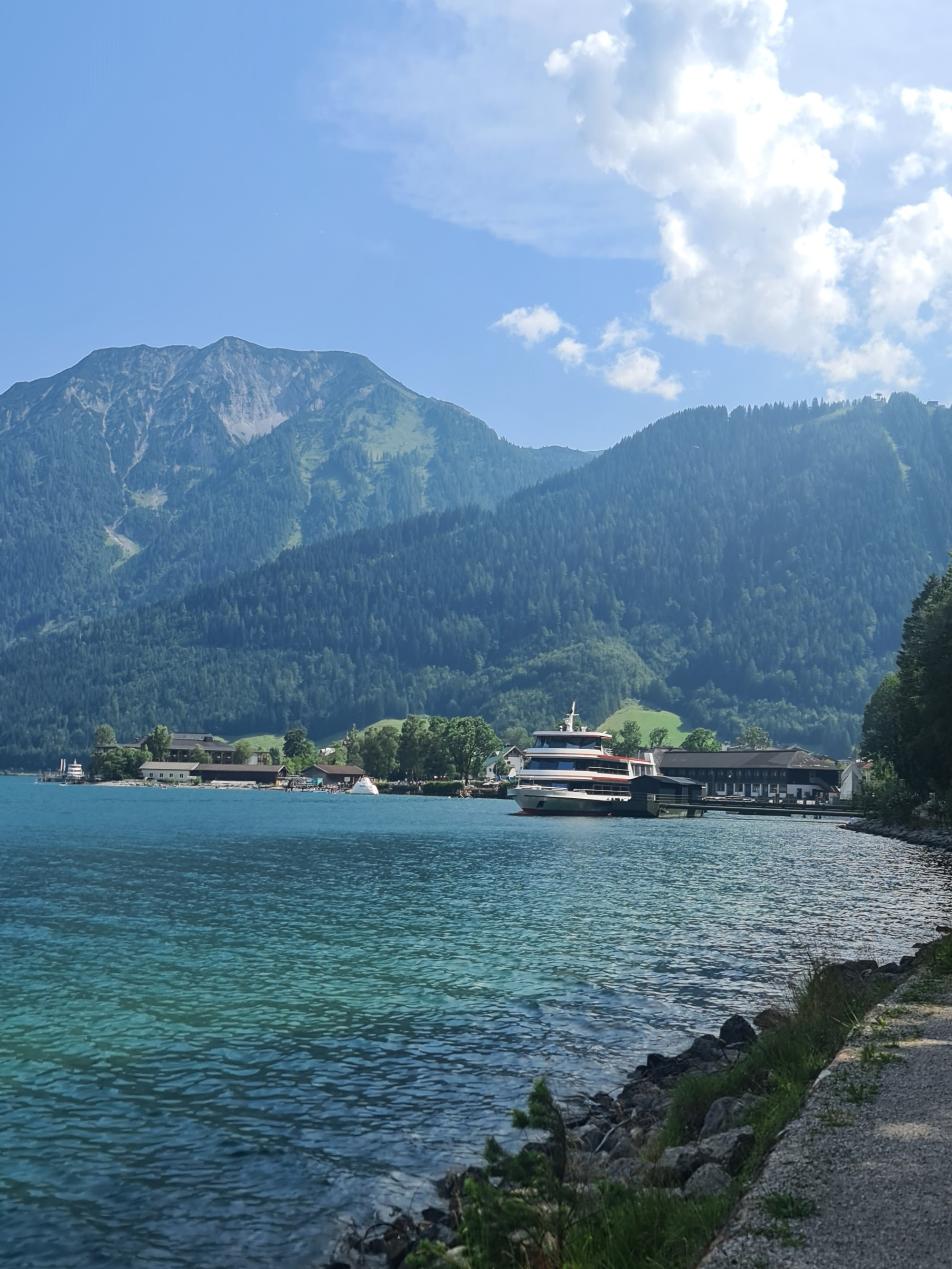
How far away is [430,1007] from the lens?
22.2 meters

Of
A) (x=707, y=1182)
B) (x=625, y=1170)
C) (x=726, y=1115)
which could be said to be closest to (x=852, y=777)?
(x=726, y=1115)

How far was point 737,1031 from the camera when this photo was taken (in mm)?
18469

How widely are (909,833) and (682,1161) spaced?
7658 centimetres

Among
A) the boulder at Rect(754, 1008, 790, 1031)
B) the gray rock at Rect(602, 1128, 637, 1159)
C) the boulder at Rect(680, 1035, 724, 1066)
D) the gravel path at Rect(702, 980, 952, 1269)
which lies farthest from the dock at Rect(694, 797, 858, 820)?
the gravel path at Rect(702, 980, 952, 1269)

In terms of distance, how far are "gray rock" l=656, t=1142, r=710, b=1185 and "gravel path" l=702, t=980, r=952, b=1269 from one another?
3.83 feet

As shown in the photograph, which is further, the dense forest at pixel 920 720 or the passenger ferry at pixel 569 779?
the passenger ferry at pixel 569 779

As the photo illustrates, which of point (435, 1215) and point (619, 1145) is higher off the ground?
point (619, 1145)

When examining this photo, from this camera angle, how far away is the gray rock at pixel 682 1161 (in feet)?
35.4

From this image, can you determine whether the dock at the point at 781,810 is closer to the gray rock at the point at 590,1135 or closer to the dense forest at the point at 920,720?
the dense forest at the point at 920,720

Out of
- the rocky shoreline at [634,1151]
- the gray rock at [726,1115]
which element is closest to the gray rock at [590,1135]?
the rocky shoreline at [634,1151]

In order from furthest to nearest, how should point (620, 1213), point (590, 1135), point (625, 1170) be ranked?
point (590, 1135), point (625, 1170), point (620, 1213)

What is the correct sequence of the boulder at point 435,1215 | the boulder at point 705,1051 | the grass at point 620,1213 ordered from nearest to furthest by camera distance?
the grass at point 620,1213 < the boulder at point 435,1215 < the boulder at point 705,1051

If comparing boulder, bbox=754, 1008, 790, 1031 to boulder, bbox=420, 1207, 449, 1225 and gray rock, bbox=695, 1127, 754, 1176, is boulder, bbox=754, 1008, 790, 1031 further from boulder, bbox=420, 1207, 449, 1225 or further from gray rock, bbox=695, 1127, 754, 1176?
boulder, bbox=420, 1207, 449, 1225

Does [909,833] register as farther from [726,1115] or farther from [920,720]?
[726,1115]
